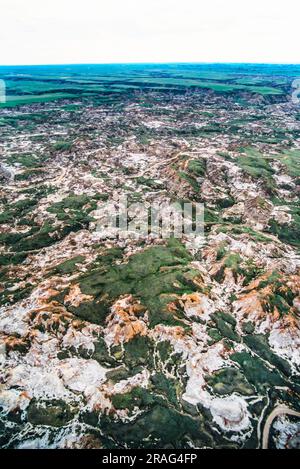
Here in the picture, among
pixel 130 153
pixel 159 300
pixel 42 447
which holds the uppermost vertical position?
pixel 130 153

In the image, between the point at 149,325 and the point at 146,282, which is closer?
the point at 149,325

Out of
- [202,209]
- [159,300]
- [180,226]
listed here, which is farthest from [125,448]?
[202,209]

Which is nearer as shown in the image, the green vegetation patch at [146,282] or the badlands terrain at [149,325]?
the badlands terrain at [149,325]

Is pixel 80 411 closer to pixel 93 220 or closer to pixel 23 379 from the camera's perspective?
pixel 23 379

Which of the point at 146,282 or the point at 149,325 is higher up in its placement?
the point at 146,282

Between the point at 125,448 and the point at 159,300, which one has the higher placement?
the point at 159,300

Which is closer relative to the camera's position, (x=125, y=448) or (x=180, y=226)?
(x=125, y=448)

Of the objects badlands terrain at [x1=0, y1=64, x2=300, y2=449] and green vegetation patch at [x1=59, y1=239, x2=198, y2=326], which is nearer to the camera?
badlands terrain at [x1=0, y1=64, x2=300, y2=449]

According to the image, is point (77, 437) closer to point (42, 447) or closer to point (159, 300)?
point (42, 447)
